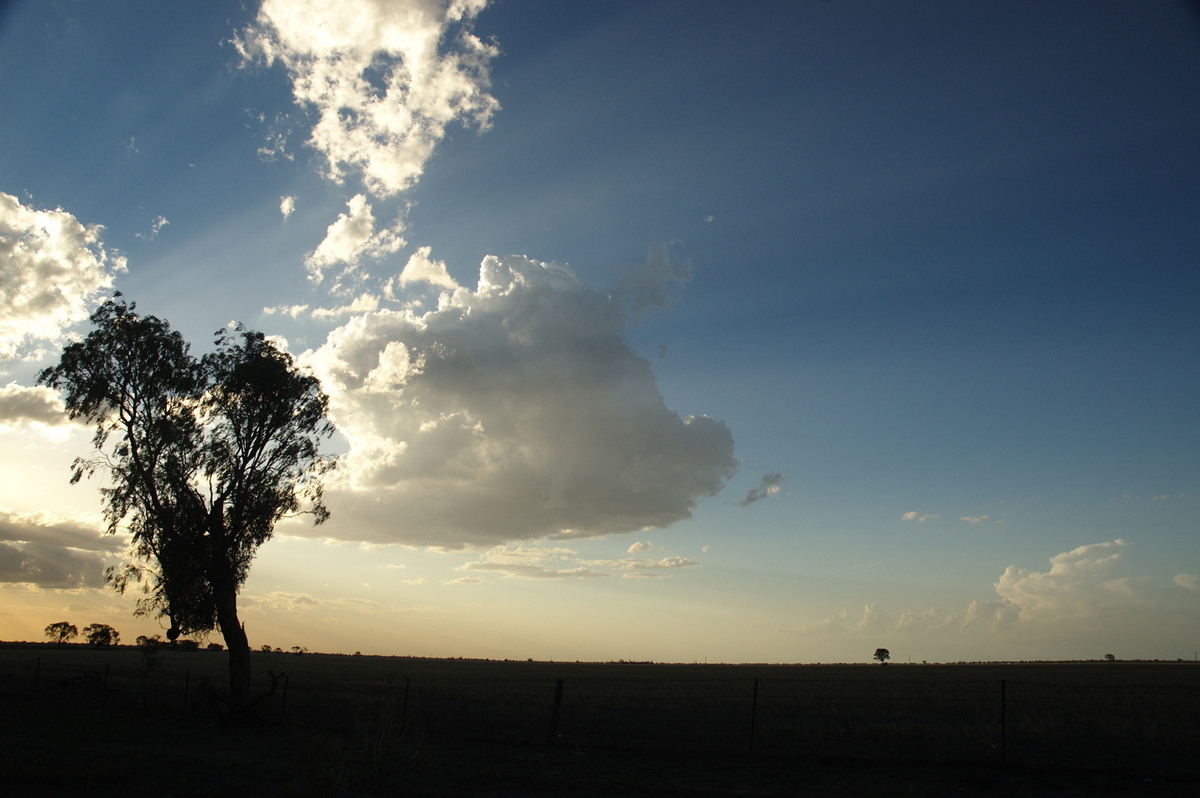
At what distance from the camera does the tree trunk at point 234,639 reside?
24375 mm

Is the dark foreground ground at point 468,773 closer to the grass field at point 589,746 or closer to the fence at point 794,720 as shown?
the grass field at point 589,746

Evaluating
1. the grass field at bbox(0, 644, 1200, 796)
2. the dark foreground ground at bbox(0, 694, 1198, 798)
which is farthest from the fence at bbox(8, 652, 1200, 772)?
the dark foreground ground at bbox(0, 694, 1198, 798)

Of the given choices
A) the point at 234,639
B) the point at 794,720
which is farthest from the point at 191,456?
the point at 794,720

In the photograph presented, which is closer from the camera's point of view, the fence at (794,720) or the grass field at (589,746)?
the grass field at (589,746)

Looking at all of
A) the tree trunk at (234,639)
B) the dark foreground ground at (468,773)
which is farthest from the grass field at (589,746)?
the tree trunk at (234,639)

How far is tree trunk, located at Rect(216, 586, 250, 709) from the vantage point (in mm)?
24375

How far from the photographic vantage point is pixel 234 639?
25141mm

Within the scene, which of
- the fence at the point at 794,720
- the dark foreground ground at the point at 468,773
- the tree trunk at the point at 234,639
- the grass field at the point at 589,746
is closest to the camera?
the dark foreground ground at the point at 468,773

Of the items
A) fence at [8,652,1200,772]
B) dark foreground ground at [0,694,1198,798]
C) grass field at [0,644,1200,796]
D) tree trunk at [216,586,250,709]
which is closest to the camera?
dark foreground ground at [0,694,1198,798]

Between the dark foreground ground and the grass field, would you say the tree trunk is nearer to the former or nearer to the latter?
the grass field

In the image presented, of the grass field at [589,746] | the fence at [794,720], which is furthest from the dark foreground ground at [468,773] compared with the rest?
the fence at [794,720]

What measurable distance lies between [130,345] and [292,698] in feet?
55.2

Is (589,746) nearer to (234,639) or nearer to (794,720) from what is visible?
(794,720)

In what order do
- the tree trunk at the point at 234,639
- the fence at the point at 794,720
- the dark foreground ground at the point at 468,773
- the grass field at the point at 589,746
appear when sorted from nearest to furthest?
the dark foreground ground at the point at 468,773
the grass field at the point at 589,746
the fence at the point at 794,720
the tree trunk at the point at 234,639
